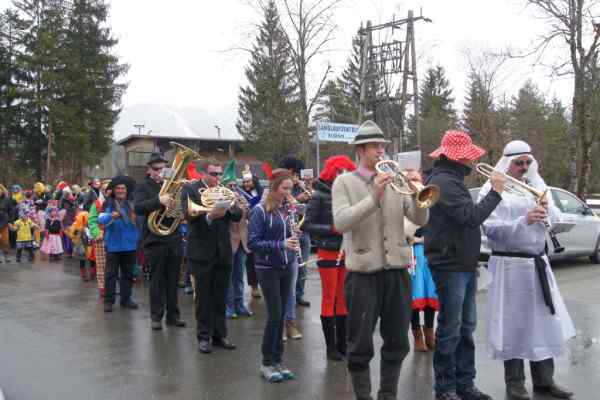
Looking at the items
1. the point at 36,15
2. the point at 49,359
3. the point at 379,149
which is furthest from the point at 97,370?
the point at 36,15

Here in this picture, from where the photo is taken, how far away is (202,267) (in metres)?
6.18

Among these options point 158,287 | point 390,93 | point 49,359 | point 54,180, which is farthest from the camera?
point 54,180

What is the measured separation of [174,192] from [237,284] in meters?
1.74

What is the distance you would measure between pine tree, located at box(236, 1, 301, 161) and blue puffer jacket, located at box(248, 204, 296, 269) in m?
25.9

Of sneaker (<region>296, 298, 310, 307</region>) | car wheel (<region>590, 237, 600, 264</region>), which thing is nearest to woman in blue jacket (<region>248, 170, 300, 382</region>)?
sneaker (<region>296, 298, 310, 307</region>)

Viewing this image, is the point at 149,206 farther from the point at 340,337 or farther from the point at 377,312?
the point at 377,312

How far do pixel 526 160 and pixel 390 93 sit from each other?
68.0ft

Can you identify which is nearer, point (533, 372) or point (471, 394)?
point (471, 394)

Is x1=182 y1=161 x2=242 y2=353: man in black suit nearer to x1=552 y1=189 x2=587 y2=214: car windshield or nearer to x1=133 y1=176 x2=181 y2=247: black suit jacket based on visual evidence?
x1=133 y1=176 x2=181 y2=247: black suit jacket

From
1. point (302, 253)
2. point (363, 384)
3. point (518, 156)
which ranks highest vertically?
point (518, 156)

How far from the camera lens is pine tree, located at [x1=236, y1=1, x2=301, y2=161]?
35312 mm

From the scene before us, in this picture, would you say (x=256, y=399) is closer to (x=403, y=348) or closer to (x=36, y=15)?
(x=403, y=348)

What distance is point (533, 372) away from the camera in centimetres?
489

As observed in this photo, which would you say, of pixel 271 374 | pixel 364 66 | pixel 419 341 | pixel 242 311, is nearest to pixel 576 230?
pixel 419 341
